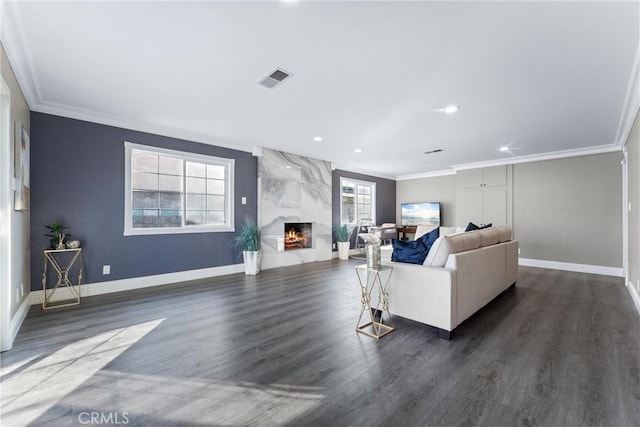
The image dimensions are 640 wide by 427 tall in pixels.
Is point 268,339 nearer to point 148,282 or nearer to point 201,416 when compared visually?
point 201,416

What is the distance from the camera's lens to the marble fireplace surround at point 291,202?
5.66 meters

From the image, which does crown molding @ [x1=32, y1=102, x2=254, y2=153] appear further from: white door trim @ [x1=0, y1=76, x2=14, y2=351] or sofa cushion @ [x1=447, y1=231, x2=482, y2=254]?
sofa cushion @ [x1=447, y1=231, x2=482, y2=254]

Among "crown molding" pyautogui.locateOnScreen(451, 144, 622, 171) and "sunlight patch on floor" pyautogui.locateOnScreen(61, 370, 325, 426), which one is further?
"crown molding" pyautogui.locateOnScreen(451, 144, 622, 171)

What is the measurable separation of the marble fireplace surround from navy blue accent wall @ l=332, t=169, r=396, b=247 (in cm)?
42

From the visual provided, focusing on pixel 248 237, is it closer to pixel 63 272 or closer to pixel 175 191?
pixel 175 191

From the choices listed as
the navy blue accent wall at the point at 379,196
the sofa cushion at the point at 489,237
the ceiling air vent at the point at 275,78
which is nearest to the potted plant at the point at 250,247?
the navy blue accent wall at the point at 379,196

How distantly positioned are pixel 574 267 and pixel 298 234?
5.77 metres

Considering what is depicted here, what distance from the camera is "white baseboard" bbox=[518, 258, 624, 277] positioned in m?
5.12

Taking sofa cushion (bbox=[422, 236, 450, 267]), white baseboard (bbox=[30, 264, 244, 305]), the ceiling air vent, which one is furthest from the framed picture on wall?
sofa cushion (bbox=[422, 236, 450, 267])

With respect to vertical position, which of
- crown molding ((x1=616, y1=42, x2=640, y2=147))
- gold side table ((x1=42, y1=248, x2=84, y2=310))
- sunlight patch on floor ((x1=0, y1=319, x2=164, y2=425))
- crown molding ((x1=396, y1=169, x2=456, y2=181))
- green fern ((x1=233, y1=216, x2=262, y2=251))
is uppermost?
crown molding ((x1=616, y1=42, x2=640, y2=147))

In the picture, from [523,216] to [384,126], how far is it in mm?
4321

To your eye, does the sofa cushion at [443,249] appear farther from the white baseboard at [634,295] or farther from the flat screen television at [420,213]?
the flat screen television at [420,213]

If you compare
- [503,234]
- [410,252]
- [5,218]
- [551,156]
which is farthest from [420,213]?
[5,218]

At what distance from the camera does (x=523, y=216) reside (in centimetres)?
618
